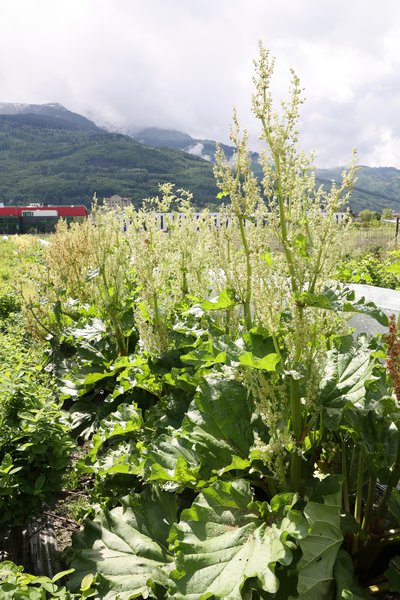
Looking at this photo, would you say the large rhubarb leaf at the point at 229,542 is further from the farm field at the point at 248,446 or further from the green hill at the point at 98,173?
the green hill at the point at 98,173

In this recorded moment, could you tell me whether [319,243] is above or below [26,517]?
above

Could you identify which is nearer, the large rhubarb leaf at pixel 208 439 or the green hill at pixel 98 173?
the large rhubarb leaf at pixel 208 439

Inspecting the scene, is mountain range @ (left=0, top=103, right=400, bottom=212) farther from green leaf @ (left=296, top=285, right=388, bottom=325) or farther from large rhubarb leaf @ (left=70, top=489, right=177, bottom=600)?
green leaf @ (left=296, top=285, right=388, bottom=325)

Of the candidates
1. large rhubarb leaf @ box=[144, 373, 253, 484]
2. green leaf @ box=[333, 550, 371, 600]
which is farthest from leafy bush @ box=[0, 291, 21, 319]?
green leaf @ box=[333, 550, 371, 600]

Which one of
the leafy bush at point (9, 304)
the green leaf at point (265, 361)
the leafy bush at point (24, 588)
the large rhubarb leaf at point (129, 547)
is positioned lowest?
the leafy bush at point (9, 304)

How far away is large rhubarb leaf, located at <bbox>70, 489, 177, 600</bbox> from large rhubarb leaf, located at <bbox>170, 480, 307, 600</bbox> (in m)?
0.34

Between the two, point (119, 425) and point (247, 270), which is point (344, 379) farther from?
point (119, 425)

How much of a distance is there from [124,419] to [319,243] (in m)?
1.79

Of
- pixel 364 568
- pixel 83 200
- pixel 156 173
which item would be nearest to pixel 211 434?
pixel 364 568

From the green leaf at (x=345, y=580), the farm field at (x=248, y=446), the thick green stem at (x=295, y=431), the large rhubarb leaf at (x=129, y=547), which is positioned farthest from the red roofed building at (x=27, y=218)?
the green leaf at (x=345, y=580)

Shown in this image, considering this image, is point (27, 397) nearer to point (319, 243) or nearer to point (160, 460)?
point (160, 460)

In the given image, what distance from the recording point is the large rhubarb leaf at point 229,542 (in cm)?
182

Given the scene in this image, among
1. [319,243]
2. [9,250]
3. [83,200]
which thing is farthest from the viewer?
[83,200]

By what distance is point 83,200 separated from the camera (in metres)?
138
